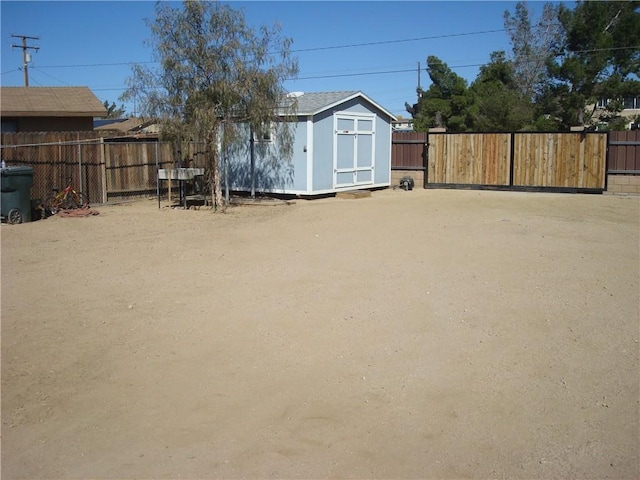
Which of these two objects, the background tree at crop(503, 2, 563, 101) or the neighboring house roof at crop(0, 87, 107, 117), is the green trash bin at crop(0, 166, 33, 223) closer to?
the neighboring house roof at crop(0, 87, 107, 117)

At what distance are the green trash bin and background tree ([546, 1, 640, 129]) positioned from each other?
2737cm

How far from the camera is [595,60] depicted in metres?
33.2

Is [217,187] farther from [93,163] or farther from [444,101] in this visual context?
[444,101]

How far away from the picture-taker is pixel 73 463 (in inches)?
166

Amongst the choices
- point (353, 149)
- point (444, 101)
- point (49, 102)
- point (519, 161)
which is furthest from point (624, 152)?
point (49, 102)

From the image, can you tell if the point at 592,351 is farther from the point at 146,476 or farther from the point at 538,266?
the point at 146,476

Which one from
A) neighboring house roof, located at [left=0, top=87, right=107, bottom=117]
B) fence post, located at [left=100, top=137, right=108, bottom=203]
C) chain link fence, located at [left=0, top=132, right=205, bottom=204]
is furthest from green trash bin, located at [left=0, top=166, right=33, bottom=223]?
neighboring house roof, located at [left=0, top=87, right=107, bottom=117]

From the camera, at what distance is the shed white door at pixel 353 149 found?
19.7 m

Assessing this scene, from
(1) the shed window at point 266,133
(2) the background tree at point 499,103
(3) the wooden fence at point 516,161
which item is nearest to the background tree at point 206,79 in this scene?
(1) the shed window at point 266,133

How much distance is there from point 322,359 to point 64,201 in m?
11.6

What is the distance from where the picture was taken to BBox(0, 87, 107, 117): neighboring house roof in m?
26.2

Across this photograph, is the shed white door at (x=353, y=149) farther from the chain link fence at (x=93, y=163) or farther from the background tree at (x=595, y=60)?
the background tree at (x=595, y=60)

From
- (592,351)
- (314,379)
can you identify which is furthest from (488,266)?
(314,379)

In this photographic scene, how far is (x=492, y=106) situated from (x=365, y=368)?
29.5m
